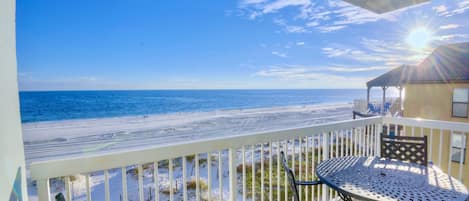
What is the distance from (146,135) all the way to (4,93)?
487 inches

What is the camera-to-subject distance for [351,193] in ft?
4.62

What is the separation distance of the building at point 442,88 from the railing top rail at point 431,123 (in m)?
4.54

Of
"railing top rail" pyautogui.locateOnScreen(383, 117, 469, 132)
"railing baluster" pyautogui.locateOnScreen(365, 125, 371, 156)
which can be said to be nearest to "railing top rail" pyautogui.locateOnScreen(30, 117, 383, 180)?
"railing baluster" pyautogui.locateOnScreen(365, 125, 371, 156)

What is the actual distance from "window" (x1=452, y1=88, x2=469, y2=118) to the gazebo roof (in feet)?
1.20

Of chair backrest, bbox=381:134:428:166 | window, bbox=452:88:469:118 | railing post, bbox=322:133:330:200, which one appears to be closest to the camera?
chair backrest, bbox=381:134:428:166

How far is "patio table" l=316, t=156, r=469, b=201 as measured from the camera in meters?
→ 1.38

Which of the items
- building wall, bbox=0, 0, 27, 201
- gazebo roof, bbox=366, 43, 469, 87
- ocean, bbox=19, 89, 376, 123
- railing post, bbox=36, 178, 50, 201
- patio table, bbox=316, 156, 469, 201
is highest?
gazebo roof, bbox=366, 43, 469, 87

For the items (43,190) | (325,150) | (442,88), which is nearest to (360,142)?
(325,150)

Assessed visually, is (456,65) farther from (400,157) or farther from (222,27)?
(222,27)

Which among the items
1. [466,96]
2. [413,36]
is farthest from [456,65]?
[413,36]

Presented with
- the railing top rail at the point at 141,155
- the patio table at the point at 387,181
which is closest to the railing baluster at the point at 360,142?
the patio table at the point at 387,181

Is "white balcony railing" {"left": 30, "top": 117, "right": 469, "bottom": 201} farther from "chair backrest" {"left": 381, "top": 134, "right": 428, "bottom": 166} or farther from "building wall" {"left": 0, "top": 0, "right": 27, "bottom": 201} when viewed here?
"chair backrest" {"left": 381, "top": 134, "right": 428, "bottom": 166}

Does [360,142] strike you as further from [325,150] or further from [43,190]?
[43,190]

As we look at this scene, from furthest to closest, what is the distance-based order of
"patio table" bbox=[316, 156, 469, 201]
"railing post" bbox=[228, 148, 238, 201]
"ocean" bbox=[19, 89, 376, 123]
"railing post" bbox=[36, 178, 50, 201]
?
1. "ocean" bbox=[19, 89, 376, 123]
2. "railing post" bbox=[228, 148, 238, 201]
3. "patio table" bbox=[316, 156, 469, 201]
4. "railing post" bbox=[36, 178, 50, 201]
